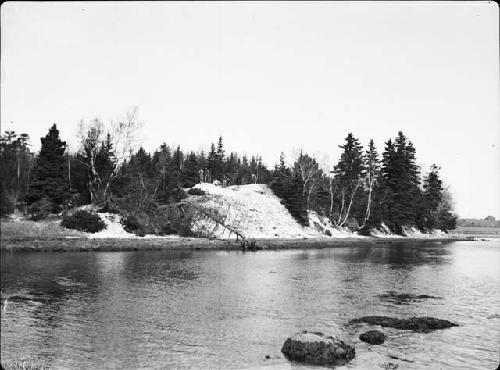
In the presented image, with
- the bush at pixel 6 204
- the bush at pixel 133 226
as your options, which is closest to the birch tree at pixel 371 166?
the bush at pixel 133 226

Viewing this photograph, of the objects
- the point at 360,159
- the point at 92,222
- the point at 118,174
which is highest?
the point at 360,159

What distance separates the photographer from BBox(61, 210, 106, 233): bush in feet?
137

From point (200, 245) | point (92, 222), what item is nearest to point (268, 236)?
point (200, 245)

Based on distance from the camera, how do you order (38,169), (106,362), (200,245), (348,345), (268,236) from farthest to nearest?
(268,236) → (200,245) → (348,345) → (106,362) → (38,169)

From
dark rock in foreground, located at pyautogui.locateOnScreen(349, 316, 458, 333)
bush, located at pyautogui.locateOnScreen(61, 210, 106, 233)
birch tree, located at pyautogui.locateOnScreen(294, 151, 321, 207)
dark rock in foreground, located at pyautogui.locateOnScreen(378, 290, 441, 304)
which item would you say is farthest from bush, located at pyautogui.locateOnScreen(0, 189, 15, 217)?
birch tree, located at pyautogui.locateOnScreen(294, 151, 321, 207)

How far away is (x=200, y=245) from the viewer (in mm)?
57062

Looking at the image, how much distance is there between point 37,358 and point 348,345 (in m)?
10.8

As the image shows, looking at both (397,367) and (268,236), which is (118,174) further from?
(397,367)

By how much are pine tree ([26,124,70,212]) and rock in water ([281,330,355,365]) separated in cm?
972

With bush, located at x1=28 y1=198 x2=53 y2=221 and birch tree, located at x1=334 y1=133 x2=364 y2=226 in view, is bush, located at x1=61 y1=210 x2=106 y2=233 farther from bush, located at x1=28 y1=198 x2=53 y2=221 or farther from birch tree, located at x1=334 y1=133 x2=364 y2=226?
birch tree, located at x1=334 y1=133 x2=364 y2=226

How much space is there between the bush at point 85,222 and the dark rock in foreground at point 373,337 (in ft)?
94.4

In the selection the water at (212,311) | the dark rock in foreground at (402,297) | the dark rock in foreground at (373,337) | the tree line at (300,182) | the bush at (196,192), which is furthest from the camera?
→ the bush at (196,192)

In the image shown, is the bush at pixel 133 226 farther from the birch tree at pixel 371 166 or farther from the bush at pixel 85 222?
the birch tree at pixel 371 166

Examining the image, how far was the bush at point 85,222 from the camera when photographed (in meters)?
41.6
